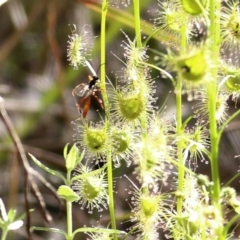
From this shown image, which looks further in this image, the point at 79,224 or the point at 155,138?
the point at 79,224

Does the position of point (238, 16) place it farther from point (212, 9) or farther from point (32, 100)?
point (32, 100)

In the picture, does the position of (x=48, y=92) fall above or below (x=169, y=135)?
above

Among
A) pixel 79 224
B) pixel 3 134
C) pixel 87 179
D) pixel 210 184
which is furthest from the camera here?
pixel 3 134

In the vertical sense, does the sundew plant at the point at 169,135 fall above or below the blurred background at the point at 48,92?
below

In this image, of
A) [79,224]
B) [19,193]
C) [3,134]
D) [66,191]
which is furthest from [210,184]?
[19,193]

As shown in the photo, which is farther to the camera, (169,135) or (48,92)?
(48,92)

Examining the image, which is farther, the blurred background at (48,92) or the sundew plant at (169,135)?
the blurred background at (48,92)

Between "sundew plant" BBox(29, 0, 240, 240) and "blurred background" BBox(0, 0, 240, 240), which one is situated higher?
"blurred background" BBox(0, 0, 240, 240)

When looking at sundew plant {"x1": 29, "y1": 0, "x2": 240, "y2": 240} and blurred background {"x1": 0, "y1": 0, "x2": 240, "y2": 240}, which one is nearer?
sundew plant {"x1": 29, "y1": 0, "x2": 240, "y2": 240}
